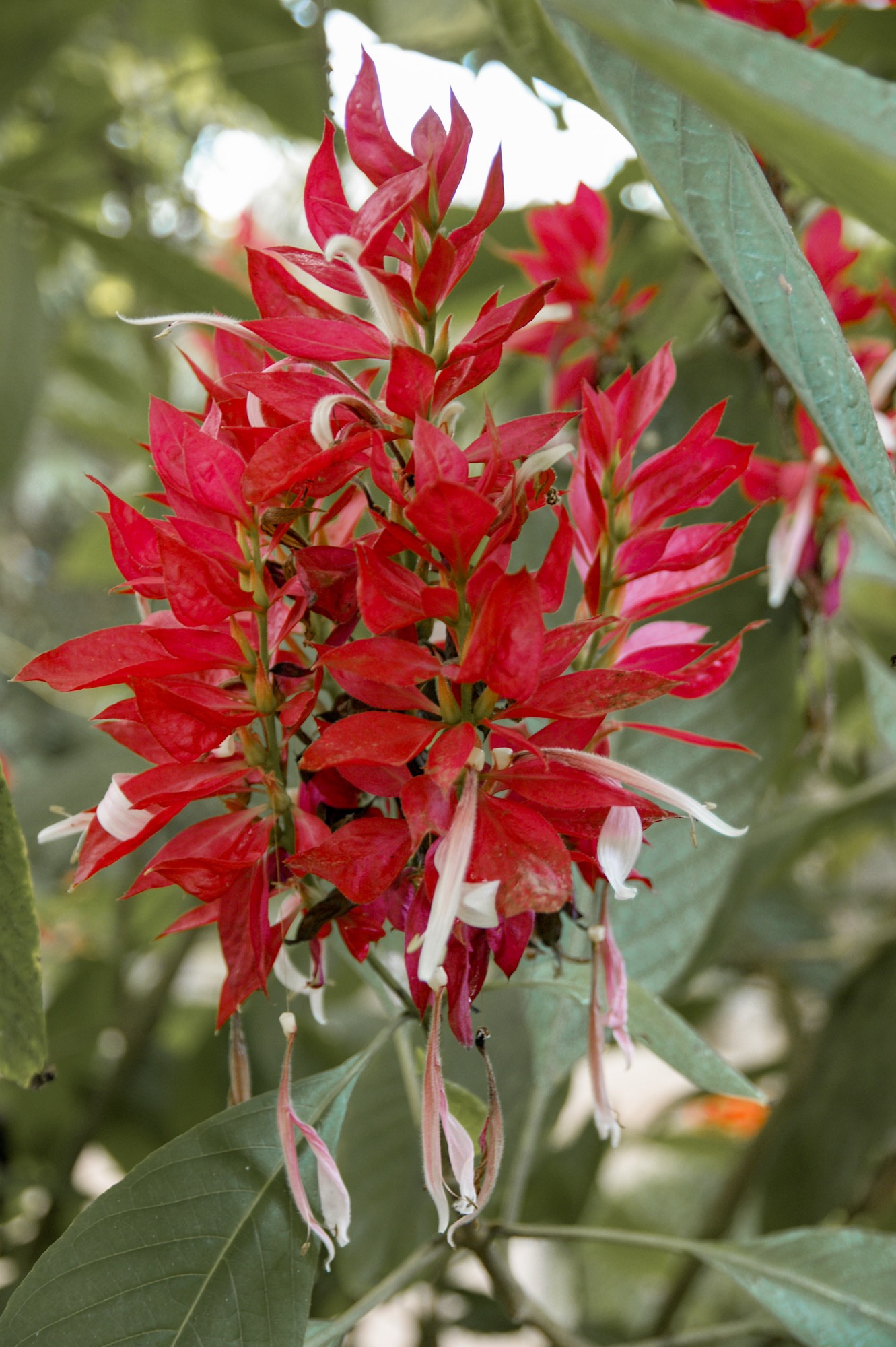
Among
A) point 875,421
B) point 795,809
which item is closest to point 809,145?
point 875,421

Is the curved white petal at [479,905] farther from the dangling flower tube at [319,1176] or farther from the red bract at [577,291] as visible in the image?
the red bract at [577,291]

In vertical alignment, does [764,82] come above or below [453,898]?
above

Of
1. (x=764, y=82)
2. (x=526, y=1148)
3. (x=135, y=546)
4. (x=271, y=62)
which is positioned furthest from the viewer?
(x=271, y=62)

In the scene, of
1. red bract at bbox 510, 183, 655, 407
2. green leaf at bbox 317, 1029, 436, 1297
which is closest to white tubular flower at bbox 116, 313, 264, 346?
red bract at bbox 510, 183, 655, 407

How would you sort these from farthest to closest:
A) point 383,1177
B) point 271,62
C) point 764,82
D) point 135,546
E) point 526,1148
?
point 271,62 → point 383,1177 → point 526,1148 → point 135,546 → point 764,82

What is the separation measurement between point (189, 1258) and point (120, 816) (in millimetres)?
100

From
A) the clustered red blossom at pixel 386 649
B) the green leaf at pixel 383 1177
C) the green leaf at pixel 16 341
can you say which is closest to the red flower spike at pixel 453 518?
the clustered red blossom at pixel 386 649

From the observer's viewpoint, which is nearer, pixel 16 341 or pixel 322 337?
pixel 322 337

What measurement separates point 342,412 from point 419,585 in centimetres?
4

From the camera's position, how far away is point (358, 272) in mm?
194

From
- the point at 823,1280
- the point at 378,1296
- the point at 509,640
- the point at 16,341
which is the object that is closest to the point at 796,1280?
the point at 823,1280

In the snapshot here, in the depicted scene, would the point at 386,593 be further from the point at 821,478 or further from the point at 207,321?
the point at 821,478

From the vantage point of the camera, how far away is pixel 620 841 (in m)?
0.20

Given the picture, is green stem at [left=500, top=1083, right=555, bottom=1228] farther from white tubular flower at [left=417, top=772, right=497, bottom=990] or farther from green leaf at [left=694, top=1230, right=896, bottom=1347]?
white tubular flower at [left=417, top=772, right=497, bottom=990]
